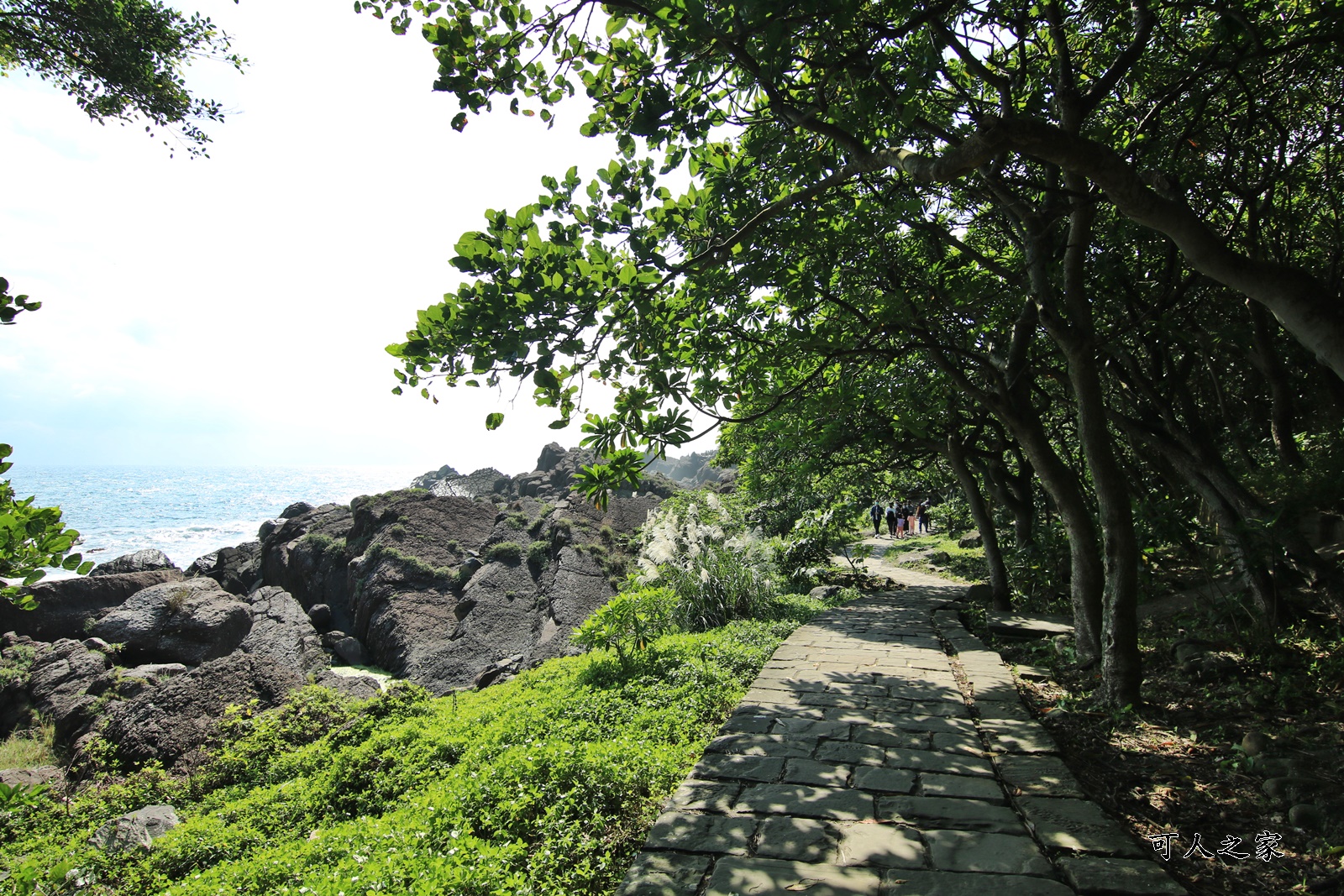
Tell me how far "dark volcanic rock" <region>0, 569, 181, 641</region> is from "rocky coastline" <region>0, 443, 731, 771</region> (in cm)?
4

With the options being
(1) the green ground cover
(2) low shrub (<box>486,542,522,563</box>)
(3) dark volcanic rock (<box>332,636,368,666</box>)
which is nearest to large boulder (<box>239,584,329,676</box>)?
(3) dark volcanic rock (<box>332,636,368,666</box>)

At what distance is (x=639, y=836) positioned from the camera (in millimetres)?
2867

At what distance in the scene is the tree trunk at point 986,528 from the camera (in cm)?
891

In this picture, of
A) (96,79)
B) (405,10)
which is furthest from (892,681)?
(96,79)

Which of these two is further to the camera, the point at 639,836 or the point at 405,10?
the point at 405,10

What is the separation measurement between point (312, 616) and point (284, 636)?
3146 millimetres

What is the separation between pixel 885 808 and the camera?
114 inches

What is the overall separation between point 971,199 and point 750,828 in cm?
704

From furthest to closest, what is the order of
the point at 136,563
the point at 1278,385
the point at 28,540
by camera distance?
the point at 136,563
the point at 1278,385
the point at 28,540

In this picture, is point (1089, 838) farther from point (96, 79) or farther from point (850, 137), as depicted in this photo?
point (96, 79)

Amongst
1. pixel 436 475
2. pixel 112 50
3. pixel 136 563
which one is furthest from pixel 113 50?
pixel 436 475

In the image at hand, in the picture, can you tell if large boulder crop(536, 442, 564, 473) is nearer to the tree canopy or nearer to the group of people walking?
the group of people walking

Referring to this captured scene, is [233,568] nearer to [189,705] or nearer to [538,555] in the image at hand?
[538,555]

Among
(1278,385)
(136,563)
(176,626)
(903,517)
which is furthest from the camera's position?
(903,517)
